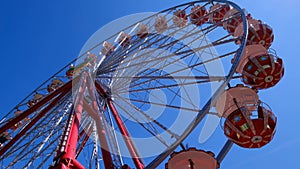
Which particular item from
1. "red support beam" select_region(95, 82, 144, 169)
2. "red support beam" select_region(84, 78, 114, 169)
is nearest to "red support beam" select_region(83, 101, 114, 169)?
"red support beam" select_region(84, 78, 114, 169)

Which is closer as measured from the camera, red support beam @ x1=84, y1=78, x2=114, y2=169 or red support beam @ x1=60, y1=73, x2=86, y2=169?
red support beam @ x1=60, y1=73, x2=86, y2=169

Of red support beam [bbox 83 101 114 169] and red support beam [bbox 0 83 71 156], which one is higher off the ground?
red support beam [bbox 0 83 71 156]

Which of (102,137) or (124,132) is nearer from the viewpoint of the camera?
(102,137)

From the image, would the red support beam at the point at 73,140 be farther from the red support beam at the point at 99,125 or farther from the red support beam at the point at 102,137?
the red support beam at the point at 99,125

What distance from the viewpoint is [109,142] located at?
8.83 metres

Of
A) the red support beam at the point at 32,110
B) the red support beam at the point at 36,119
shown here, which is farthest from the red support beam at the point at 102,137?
the red support beam at the point at 32,110

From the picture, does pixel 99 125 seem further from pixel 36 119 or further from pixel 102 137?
pixel 36 119

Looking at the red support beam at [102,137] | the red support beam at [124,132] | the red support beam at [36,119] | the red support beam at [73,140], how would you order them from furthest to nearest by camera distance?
the red support beam at [36,119] < the red support beam at [124,132] < the red support beam at [102,137] < the red support beam at [73,140]

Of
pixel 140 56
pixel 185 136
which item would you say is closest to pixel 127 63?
pixel 140 56

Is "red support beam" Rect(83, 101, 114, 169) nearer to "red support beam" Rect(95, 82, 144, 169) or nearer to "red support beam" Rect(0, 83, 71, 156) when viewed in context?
"red support beam" Rect(95, 82, 144, 169)

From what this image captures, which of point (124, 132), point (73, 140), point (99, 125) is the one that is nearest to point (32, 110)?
point (99, 125)

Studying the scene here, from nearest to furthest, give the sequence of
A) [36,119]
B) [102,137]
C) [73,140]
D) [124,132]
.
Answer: [73,140], [102,137], [124,132], [36,119]

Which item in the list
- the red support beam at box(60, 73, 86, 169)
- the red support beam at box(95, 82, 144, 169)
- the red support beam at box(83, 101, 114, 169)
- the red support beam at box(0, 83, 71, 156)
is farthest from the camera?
the red support beam at box(0, 83, 71, 156)

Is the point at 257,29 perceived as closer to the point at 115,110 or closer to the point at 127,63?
the point at 127,63
